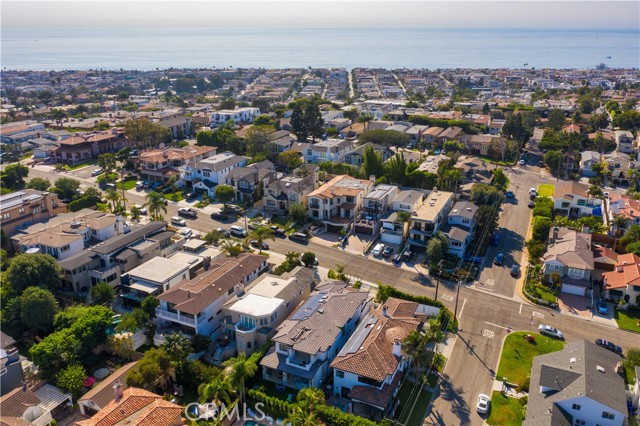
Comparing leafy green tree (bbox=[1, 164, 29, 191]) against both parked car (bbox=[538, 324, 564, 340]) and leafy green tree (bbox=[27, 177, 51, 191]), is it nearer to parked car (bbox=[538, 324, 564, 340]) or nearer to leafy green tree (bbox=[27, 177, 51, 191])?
leafy green tree (bbox=[27, 177, 51, 191])

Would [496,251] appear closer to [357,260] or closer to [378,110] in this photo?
[357,260]

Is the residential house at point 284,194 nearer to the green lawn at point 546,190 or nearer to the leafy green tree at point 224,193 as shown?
the leafy green tree at point 224,193

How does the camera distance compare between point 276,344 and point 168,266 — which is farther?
point 168,266

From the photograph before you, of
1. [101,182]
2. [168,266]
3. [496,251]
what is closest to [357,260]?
[496,251]

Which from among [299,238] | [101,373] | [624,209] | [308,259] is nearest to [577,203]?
[624,209]

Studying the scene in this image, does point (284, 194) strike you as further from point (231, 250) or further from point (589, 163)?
point (589, 163)

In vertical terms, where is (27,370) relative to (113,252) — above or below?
below
